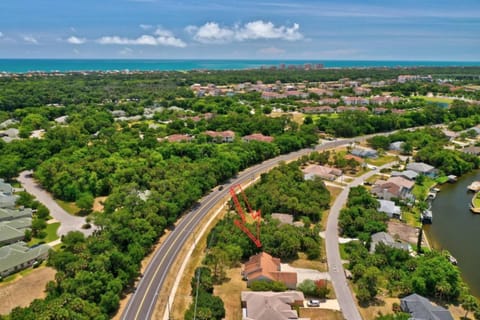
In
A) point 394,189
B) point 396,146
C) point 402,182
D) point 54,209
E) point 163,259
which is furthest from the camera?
point 396,146

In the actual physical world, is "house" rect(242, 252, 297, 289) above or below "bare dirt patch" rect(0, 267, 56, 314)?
above

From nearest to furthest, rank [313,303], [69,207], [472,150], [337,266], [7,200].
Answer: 1. [313,303]
2. [337,266]
3. [7,200]
4. [69,207]
5. [472,150]

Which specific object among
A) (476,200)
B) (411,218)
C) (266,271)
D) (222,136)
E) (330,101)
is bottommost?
(476,200)

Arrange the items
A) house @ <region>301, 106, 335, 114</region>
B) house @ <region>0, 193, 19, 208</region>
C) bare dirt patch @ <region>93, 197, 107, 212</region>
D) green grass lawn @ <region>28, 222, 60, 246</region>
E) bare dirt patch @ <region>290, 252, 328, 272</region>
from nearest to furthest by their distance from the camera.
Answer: bare dirt patch @ <region>290, 252, 328, 272</region> < green grass lawn @ <region>28, 222, 60, 246</region> < house @ <region>0, 193, 19, 208</region> < bare dirt patch @ <region>93, 197, 107, 212</region> < house @ <region>301, 106, 335, 114</region>

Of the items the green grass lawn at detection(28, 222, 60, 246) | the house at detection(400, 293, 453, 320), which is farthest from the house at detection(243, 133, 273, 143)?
the house at detection(400, 293, 453, 320)

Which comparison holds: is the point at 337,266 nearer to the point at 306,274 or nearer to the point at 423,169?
the point at 306,274

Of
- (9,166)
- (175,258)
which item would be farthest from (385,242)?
(9,166)

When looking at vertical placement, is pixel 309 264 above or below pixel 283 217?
below

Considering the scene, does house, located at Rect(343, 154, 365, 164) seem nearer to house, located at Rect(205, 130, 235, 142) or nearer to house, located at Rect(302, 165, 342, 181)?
house, located at Rect(302, 165, 342, 181)
